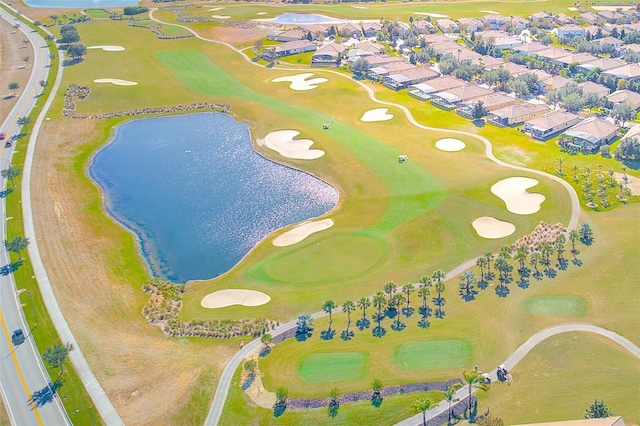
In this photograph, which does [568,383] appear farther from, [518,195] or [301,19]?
[301,19]

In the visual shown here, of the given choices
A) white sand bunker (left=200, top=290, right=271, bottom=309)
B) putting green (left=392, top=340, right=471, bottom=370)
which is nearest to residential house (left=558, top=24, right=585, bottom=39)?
putting green (left=392, top=340, right=471, bottom=370)

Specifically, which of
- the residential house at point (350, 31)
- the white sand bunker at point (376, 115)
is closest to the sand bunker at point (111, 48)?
the residential house at point (350, 31)

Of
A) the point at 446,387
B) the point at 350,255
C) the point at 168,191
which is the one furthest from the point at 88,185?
the point at 446,387

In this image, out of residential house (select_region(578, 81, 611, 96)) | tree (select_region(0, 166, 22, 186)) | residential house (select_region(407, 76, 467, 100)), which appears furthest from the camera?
residential house (select_region(407, 76, 467, 100))

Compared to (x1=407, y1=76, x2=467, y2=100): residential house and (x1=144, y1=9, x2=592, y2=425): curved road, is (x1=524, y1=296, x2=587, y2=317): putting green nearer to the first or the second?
(x1=144, y1=9, x2=592, y2=425): curved road

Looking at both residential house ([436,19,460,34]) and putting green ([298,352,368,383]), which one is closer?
putting green ([298,352,368,383])

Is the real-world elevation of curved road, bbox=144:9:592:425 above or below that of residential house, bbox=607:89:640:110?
below

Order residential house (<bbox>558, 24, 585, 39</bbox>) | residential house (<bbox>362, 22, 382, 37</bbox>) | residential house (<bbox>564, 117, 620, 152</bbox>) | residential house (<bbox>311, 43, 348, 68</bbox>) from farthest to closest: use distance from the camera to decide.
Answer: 1. residential house (<bbox>362, 22, 382, 37</bbox>)
2. residential house (<bbox>558, 24, 585, 39</bbox>)
3. residential house (<bbox>311, 43, 348, 68</bbox>)
4. residential house (<bbox>564, 117, 620, 152</bbox>)
